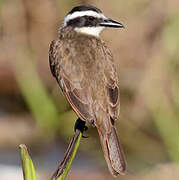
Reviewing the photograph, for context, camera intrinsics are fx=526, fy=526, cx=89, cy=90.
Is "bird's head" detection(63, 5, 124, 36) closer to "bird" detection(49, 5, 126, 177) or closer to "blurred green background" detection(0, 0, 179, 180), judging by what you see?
"bird" detection(49, 5, 126, 177)

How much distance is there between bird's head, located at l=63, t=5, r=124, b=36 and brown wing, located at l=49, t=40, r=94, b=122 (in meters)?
0.27

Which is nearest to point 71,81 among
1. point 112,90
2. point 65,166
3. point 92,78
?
point 92,78

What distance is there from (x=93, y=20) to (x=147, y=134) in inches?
145

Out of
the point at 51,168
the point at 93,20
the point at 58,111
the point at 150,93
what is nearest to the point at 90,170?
the point at 51,168

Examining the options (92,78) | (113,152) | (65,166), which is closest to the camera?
(65,166)

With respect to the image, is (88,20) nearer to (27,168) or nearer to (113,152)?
(113,152)

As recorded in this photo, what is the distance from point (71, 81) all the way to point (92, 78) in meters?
0.17

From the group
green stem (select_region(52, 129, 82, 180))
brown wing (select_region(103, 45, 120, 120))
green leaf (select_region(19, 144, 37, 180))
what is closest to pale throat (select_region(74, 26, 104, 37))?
brown wing (select_region(103, 45, 120, 120))

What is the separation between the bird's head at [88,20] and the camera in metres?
4.36

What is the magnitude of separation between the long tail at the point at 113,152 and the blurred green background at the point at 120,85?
251 centimetres

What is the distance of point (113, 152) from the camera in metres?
3.71

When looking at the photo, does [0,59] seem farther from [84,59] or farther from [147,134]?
[84,59]

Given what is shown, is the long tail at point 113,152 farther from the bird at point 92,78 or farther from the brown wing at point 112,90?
the brown wing at point 112,90

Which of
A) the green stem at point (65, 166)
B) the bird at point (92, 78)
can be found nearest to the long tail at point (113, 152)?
the bird at point (92, 78)
